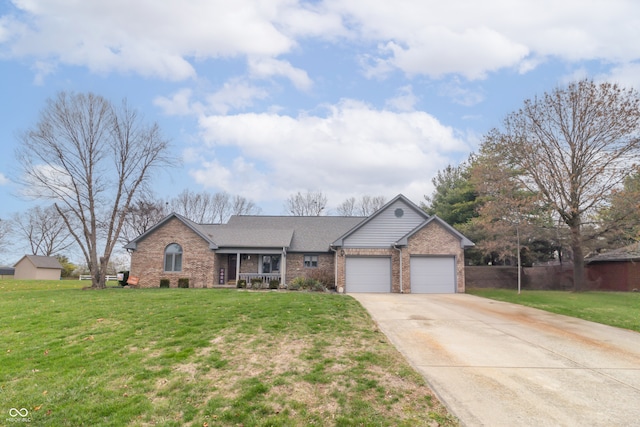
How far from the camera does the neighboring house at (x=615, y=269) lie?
2455cm

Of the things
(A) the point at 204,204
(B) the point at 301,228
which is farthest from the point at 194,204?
(B) the point at 301,228

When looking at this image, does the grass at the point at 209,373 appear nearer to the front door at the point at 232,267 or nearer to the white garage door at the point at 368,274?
the white garage door at the point at 368,274

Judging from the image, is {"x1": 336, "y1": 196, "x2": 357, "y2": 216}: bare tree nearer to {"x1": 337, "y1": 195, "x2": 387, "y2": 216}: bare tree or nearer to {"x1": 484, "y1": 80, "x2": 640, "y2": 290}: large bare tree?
{"x1": 337, "y1": 195, "x2": 387, "y2": 216}: bare tree

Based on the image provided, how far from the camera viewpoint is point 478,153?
106 ft

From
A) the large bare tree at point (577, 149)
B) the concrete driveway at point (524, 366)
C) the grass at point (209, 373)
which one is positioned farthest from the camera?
the large bare tree at point (577, 149)

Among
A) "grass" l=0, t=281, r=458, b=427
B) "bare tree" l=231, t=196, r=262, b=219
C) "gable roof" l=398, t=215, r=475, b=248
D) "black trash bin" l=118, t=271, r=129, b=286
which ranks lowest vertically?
"grass" l=0, t=281, r=458, b=427

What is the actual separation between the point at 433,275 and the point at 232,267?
42.6ft

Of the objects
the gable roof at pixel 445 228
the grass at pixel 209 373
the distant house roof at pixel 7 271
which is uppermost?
the gable roof at pixel 445 228


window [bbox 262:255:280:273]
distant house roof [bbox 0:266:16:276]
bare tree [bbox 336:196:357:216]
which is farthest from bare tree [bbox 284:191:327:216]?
distant house roof [bbox 0:266:16:276]

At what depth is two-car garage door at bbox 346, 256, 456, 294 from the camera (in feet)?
69.0

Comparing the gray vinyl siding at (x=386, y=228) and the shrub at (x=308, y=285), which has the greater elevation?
the gray vinyl siding at (x=386, y=228)


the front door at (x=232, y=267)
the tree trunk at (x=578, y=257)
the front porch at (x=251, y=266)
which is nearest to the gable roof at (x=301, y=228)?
the front porch at (x=251, y=266)

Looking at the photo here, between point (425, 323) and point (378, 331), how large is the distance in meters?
1.92

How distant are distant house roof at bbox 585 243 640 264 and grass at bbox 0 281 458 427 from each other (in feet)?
76.2
